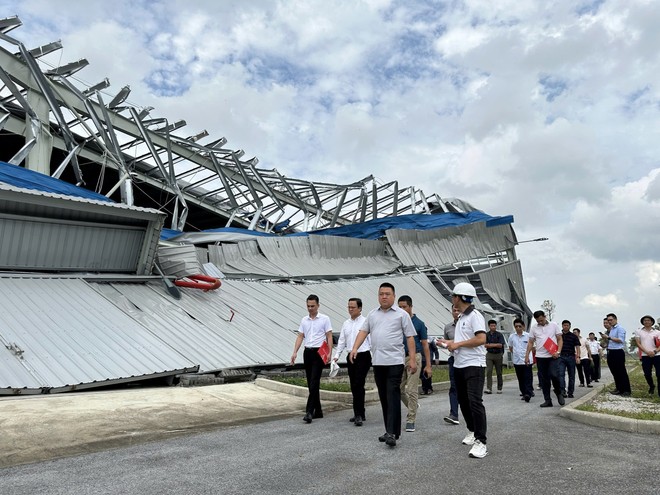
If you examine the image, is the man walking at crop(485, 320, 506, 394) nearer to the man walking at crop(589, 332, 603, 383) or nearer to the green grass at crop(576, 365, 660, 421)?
the green grass at crop(576, 365, 660, 421)

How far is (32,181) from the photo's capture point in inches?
518

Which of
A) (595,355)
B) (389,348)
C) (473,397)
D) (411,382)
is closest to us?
(473,397)

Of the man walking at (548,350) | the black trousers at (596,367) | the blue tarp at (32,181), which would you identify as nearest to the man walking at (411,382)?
the man walking at (548,350)

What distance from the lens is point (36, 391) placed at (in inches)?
317

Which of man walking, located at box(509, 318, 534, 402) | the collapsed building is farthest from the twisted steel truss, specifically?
man walking, located at box(509, 318, 534, 402)

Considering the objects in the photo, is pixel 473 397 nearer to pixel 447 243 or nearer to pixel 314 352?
pixel 314 352

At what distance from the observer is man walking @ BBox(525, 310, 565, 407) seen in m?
9.80

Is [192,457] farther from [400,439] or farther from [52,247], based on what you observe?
[52,247]

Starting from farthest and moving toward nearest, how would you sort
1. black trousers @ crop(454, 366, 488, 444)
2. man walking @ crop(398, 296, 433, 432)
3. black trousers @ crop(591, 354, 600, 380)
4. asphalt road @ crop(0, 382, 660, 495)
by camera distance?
black trousers @ crop(591, 354, 600, 380) < man walking @ crop(398, 296, 433, 432) < black trousers @ crop(454, 366, 488, 444) < asphalt road @ crop(0, 382, 660, 495)

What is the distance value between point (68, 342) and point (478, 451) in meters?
7.42

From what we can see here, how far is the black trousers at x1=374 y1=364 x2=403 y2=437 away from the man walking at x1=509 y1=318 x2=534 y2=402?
574cm

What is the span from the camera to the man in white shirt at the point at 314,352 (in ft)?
24.1

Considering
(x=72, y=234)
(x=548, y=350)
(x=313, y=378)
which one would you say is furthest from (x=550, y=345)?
(x=72, y=234)

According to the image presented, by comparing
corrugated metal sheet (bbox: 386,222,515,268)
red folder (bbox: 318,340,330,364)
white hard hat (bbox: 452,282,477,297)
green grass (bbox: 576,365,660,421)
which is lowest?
green grass (bbox: 576,365,660,421)
